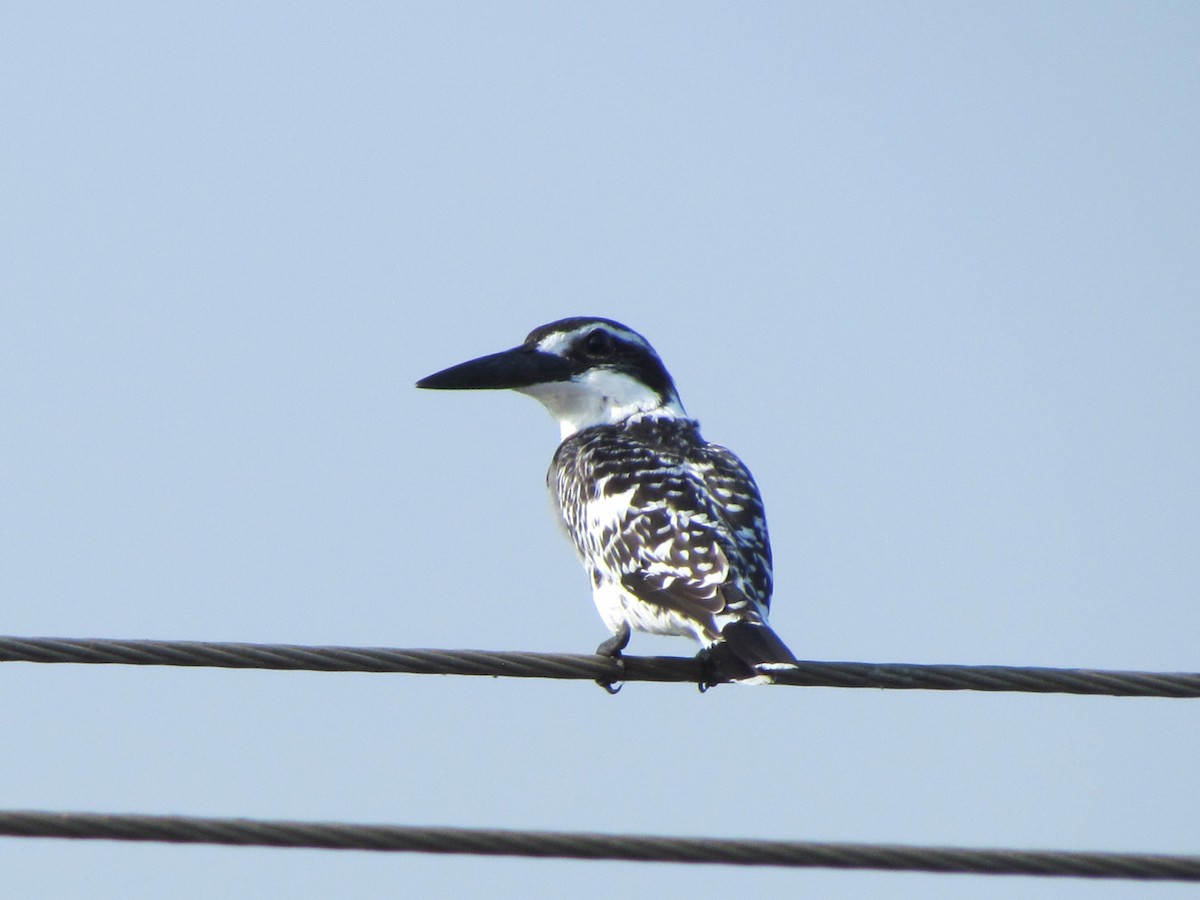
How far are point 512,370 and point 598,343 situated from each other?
0.40 metres

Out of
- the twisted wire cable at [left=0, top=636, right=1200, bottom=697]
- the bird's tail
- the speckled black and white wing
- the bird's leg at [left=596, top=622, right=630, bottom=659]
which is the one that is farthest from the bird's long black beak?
the twisted wire cable at [left=0, top=636, right=1200, bottom=697]

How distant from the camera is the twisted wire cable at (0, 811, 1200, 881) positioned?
3.34m

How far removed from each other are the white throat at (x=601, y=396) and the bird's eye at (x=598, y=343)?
89mm

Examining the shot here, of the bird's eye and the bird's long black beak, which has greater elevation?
the bird's eye

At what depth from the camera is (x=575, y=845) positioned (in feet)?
11.0

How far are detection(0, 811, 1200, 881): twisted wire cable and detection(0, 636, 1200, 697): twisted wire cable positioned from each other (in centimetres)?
52

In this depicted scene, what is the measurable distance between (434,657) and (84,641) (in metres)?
0.79

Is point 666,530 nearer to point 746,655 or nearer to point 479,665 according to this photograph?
point 746,655

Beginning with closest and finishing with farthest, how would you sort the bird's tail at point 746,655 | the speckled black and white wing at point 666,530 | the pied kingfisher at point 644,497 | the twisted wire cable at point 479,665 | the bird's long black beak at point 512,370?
the twisted wire cable at point 479,665
the bird's tail at point 746,655
the pied kingfisher at point 644,497
the speckled black and white wing at point 666,530
the bird's long black beak at point 512,370

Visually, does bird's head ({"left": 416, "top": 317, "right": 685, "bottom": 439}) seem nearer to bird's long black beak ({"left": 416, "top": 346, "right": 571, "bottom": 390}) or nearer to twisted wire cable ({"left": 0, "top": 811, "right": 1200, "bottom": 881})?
bird's long black beak ({"left": 416, "top": 346, "right": 571, "bottom": 390})

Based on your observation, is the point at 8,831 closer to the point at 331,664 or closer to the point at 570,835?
the point at 331,664

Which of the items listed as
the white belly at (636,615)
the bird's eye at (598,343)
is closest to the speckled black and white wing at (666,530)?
the white belly at (636,615)

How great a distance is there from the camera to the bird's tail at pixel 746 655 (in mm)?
4648

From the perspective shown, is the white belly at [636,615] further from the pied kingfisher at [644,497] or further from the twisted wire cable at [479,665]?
the twisted wire cable at [479,665]
